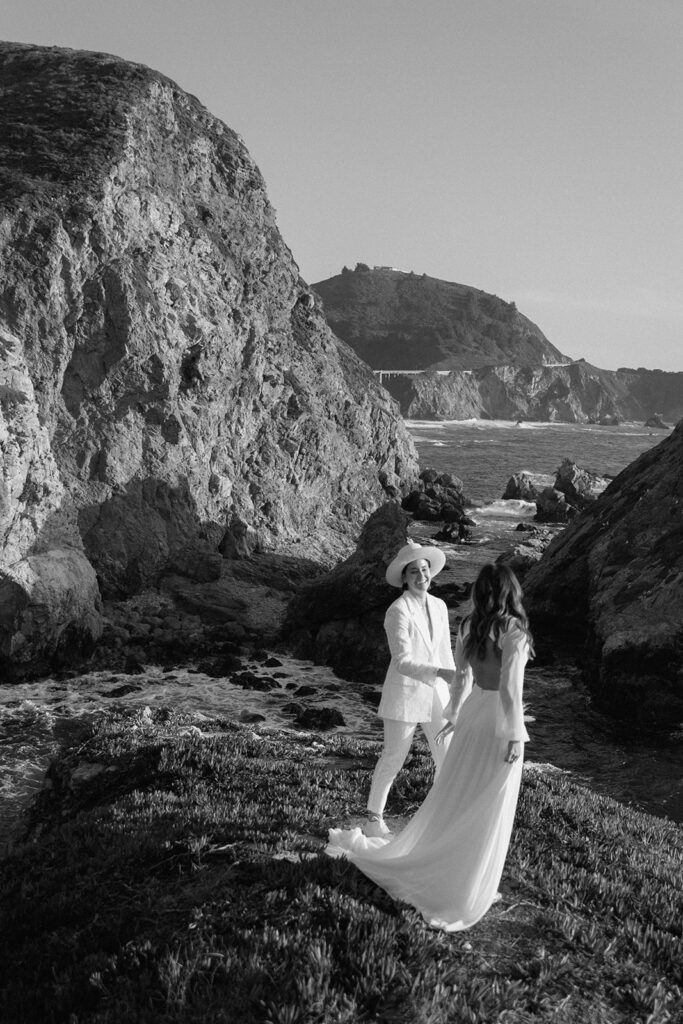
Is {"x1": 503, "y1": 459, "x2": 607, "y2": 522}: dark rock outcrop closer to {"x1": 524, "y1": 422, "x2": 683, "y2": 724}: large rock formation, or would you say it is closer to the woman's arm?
{"x1": 524, "y1": 422, "x2": 683, "y2": 724}: large rock formation

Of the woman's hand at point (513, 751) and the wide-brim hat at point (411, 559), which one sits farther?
the wide-brim hat at point (411, 559)

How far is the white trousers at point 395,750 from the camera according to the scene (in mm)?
9070

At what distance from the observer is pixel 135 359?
38250 mm

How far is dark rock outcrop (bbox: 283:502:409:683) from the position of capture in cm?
2770

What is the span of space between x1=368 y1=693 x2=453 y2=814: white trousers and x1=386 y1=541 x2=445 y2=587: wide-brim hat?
1428mm

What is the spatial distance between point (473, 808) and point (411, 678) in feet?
6.45

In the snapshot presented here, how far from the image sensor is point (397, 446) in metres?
63.6

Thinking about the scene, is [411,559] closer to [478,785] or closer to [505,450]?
[478,785]

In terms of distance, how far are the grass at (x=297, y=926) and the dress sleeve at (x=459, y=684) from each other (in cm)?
183

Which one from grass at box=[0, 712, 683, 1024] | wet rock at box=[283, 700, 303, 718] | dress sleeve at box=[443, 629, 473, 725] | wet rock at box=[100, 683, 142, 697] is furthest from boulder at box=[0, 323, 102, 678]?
dress sleeve at box=[443, 629, 473, 725]

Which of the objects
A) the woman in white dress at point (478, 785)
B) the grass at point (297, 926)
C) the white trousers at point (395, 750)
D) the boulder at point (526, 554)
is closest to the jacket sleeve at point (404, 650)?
the white trousers at point (395, 750)

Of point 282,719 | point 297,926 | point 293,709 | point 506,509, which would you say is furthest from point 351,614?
point 506,509

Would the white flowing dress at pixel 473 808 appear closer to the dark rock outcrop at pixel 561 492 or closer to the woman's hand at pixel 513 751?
the woman's hand at pixel 513 751

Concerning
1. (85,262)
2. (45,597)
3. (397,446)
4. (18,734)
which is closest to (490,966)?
(18,734)
